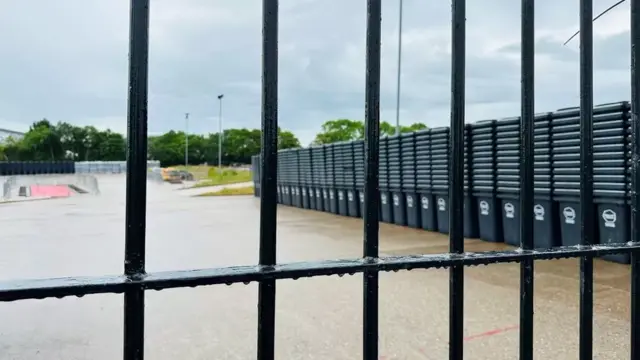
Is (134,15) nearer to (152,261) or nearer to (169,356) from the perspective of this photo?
(169,356)

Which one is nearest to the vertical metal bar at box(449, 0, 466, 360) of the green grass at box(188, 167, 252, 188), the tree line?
the tree line

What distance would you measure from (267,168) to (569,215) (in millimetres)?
5225

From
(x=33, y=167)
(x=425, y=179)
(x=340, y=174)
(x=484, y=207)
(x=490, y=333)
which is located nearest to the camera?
(x=490, y=333)

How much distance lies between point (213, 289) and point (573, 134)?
13.0 feet

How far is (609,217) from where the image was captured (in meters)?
4.93

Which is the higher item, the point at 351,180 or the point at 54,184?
the point at 351,180

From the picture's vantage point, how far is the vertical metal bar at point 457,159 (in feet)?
3.62

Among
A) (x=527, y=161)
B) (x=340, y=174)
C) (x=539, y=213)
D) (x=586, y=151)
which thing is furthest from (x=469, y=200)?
(x=527, y=161)

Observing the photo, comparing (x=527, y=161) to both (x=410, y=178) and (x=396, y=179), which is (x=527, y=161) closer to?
(x=410, y=178)

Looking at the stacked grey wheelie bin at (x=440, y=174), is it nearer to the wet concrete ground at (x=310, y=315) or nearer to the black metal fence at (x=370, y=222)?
the wet concrete ground at (x=310, y=315)

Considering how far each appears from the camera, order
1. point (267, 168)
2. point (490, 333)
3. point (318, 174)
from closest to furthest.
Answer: point (267, 168) < point (490, 333) < point (318, 174)

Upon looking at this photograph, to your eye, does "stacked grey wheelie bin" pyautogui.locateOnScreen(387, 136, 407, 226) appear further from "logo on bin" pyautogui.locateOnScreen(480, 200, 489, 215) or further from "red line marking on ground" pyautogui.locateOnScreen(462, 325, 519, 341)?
"red line marking on ground" pyautogui.locateOnScreen(462, 325, 519, 341)

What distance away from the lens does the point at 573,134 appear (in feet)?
17.1

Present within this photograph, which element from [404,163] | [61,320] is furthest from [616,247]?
[404,163]
